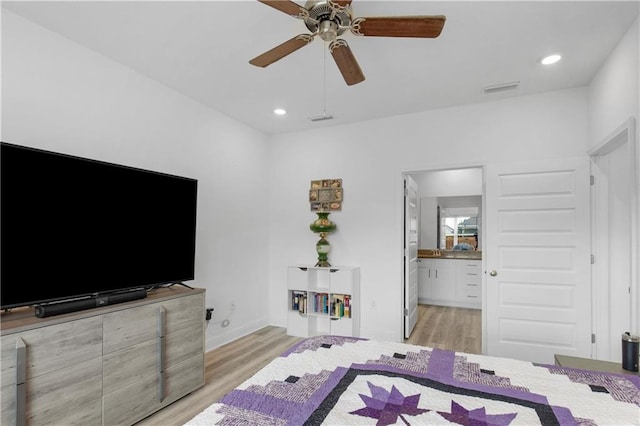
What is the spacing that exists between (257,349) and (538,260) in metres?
3.06

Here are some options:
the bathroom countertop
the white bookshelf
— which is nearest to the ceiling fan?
the white bookshelf

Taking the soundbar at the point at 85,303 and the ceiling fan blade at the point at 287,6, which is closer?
the ceiling fan blade at the point at 287,6

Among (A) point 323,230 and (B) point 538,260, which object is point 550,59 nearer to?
(B) point 538,260

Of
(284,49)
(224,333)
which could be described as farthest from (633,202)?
(224,333)

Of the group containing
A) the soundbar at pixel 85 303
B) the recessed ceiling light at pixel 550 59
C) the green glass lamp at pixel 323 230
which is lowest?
the soundbar at pixel 85 303

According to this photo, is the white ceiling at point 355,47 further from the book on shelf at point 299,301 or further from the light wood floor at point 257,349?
the light wood floor at point 257,349

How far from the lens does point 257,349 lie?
3.73m

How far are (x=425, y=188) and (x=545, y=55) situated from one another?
3.73 m

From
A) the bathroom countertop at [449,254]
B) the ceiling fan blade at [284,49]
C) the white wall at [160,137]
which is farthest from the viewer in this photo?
the bathroom countertop at [449,254]

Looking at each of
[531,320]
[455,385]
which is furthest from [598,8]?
[531,320]

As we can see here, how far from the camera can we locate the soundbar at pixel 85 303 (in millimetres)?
1896

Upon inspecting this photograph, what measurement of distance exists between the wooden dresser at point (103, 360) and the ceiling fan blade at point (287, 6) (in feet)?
6.61

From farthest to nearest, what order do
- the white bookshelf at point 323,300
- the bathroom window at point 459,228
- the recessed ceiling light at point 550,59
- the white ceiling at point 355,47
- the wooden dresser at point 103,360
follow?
the bathroom window at point 459,228, the white bookshelf at point 323,300, the recessed ceiling light at point 550,59, the white ceiling at point 355,47, the wooden dresser at point 103,360

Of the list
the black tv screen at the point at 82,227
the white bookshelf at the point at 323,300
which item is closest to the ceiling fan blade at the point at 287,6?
the black tv screen at the point at 82,227
